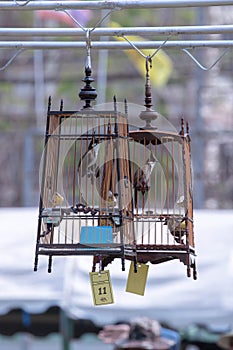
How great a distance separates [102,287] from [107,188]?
41 centimetres

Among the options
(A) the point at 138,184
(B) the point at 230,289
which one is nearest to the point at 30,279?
(B) the point at 230,289

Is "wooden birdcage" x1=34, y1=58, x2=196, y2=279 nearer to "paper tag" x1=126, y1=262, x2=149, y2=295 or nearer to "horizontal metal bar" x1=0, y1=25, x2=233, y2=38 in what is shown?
"paper tag" x1=126, y1=262, x2=149, y2=295

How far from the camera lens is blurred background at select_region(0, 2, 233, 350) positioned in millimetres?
11414

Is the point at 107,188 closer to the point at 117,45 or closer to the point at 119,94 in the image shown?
the point at 117,45

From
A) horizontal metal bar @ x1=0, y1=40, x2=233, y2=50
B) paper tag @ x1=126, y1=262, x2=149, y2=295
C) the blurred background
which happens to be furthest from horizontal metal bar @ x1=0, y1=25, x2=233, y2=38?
the blurred background

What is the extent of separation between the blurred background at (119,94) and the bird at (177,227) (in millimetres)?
4932

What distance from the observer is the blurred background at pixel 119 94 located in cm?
1141

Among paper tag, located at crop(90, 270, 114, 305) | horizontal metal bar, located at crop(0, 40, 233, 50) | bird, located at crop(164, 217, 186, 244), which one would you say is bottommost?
paper tag, located at crop(90, 270, 114, 305)

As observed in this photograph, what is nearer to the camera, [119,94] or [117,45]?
[117,45]

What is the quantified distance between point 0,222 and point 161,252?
11.1 feet

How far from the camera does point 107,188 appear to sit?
4.17m

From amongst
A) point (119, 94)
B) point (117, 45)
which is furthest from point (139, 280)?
point (119, 94)

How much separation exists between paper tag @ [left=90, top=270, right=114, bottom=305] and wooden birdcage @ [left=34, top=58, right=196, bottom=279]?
0.10m

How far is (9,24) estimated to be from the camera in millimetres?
16797
